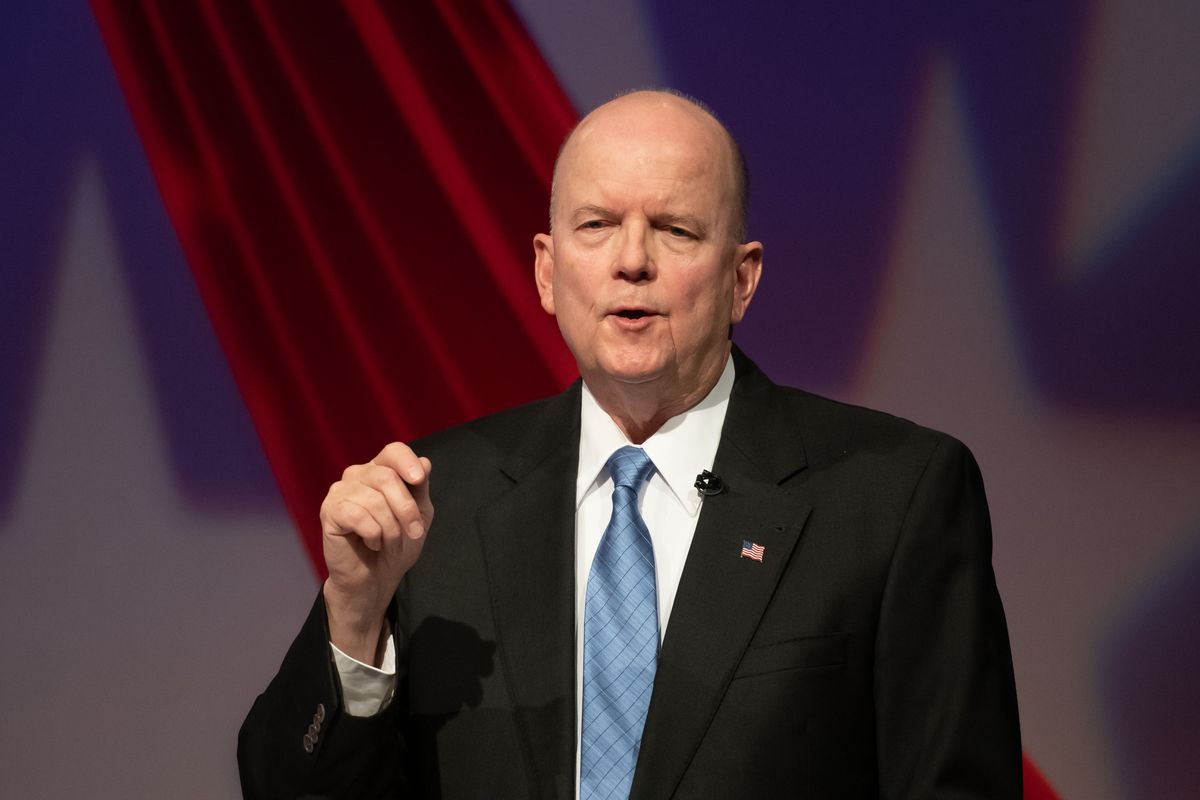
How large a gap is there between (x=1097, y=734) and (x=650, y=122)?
1710mm

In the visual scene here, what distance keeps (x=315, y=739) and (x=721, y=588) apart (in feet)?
1.70

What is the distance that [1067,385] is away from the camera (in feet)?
9.19

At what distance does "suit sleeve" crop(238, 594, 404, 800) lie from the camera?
1.62 meters

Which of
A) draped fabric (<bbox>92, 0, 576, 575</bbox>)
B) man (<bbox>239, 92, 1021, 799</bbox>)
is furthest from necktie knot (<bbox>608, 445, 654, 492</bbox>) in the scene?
draped fabric (<bbox>92, 0, 576, 575</bbox>)

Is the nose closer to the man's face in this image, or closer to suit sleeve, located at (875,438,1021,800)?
the man's face

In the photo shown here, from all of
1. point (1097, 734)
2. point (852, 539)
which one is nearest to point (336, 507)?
point (852, 539)

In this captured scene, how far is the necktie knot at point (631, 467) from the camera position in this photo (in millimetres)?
1784

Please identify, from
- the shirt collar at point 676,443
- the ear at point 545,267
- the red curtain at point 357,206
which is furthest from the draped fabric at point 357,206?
the shirt collar at point 676,443

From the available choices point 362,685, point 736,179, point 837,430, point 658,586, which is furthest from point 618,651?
point 736,179

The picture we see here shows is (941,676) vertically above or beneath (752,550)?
beneath

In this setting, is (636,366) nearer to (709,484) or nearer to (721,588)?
(709,484)

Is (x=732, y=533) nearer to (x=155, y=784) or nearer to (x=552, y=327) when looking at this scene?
(x=552, y=327)

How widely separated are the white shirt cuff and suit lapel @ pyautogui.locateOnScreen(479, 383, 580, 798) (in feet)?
0.49

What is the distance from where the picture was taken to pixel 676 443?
1.83 meters
